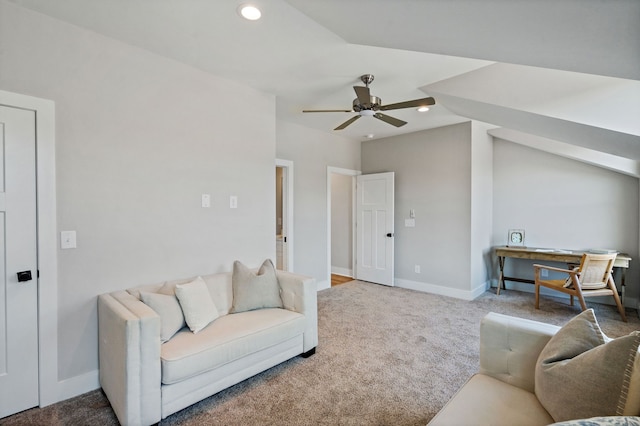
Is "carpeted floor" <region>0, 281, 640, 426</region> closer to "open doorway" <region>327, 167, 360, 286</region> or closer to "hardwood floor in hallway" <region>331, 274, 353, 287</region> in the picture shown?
"hardwood floor in hallway" <region>331, 274, 353, 287</region>

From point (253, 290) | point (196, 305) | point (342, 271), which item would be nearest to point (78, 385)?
point (196, 305)

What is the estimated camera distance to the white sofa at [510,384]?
1181 mm

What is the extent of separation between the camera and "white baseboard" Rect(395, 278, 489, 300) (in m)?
4.54

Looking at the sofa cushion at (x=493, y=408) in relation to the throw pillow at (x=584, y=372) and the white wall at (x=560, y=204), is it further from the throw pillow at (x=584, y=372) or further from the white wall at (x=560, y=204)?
the white wall at (x=560, y=204)

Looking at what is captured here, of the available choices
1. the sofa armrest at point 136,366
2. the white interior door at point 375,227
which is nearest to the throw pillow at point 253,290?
the sofa armrest at point 136,366

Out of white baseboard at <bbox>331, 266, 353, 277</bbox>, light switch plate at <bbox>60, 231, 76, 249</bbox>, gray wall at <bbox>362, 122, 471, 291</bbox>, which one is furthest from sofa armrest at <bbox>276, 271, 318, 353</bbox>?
white baseboard at <bbox>331, 266, 353, 277</bbox>

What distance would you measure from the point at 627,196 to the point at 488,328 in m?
4.12

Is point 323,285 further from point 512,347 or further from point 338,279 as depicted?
point 512,347

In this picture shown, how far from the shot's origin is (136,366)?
175cm

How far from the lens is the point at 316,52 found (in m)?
2.54

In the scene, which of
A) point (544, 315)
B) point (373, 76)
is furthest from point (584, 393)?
point (544, 315)

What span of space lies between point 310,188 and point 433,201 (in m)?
1.96

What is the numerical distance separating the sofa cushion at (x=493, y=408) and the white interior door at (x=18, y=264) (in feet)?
8.22

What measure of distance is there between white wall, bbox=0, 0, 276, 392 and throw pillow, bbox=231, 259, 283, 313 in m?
0.42
